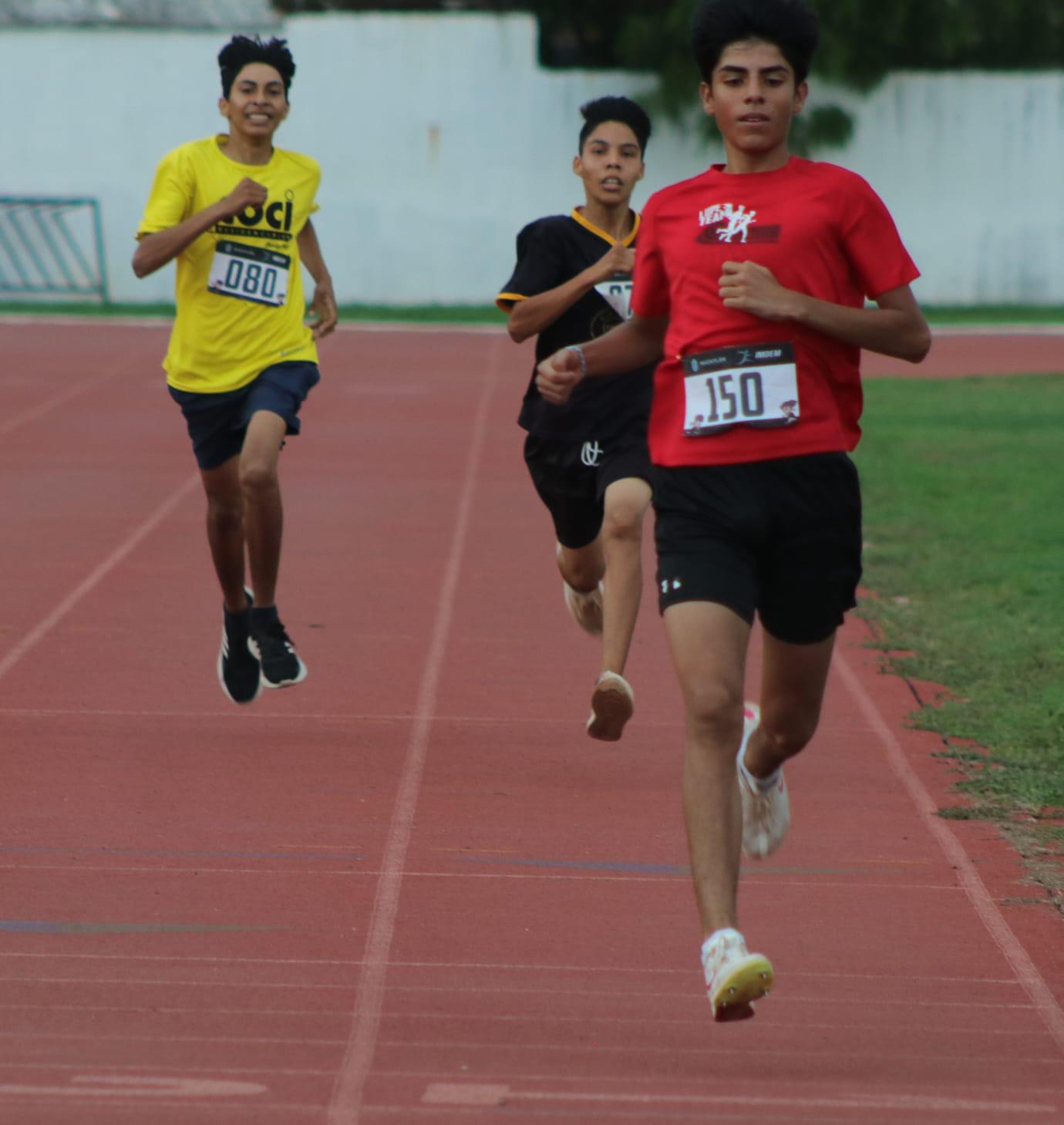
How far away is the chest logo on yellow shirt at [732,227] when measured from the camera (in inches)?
157

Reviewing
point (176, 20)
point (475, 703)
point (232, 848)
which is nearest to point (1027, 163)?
point (176, 20)

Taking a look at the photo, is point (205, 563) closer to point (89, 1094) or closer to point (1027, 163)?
point (89, 1094)

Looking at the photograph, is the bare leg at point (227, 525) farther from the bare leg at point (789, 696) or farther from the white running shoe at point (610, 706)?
the bare leg at point (789, 696)

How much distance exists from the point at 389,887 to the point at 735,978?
5.22 feet

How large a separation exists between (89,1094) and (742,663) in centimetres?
149

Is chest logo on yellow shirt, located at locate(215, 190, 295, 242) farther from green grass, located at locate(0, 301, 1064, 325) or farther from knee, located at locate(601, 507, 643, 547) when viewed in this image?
green grass, located at locate(0, 301, 1064, 325)

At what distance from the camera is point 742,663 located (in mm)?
3979

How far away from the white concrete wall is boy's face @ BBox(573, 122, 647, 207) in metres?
25.2

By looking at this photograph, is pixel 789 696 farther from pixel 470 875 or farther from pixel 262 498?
pixel 262 498

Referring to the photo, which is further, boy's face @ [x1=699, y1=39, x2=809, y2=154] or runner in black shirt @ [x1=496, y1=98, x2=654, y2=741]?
runner in black shirt @ [x1=496, y1=98, x2=654, y2=741]

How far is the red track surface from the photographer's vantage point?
143 inches

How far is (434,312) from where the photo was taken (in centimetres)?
2992

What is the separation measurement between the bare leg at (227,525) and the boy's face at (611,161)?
159 centimetres

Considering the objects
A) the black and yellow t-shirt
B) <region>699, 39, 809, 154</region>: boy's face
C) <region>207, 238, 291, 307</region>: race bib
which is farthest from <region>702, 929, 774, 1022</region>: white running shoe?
<region>207, 238, 291, 307</region>: race bib
